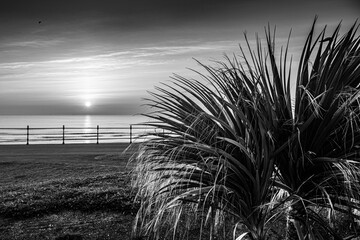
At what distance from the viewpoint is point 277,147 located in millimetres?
3168

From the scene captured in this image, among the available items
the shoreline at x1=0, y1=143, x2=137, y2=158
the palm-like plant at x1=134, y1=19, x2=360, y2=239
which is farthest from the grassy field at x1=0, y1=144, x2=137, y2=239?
the shoreline at x1=0, y1=143, x2=137, y2=158

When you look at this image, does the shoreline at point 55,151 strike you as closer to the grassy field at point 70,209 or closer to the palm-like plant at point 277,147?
the grassy field at point 70,209

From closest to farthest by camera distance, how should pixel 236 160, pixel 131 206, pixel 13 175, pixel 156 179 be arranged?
pixel 236 160
pixel 156 179
pixel 131 206
pixel 13 175

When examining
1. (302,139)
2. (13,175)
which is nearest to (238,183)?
(302,139)

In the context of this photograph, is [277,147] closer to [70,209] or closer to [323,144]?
[323,144]

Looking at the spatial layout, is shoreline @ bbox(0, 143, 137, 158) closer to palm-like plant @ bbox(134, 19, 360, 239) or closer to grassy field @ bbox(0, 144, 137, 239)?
grassy field @ bbox(0, 144, 137, 239)

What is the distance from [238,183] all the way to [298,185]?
0.41 meters

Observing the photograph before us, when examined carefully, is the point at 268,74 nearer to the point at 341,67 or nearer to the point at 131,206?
the point at 341,67

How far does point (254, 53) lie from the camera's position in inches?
135

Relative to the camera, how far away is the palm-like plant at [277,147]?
3025mm

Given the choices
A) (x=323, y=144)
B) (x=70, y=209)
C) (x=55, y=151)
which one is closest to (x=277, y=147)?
(x=323, y=144)

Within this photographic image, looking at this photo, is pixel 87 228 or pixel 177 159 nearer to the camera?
pixel 177 159

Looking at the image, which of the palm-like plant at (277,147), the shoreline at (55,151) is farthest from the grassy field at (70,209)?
the shoreline at (55,151)

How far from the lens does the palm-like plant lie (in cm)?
303
